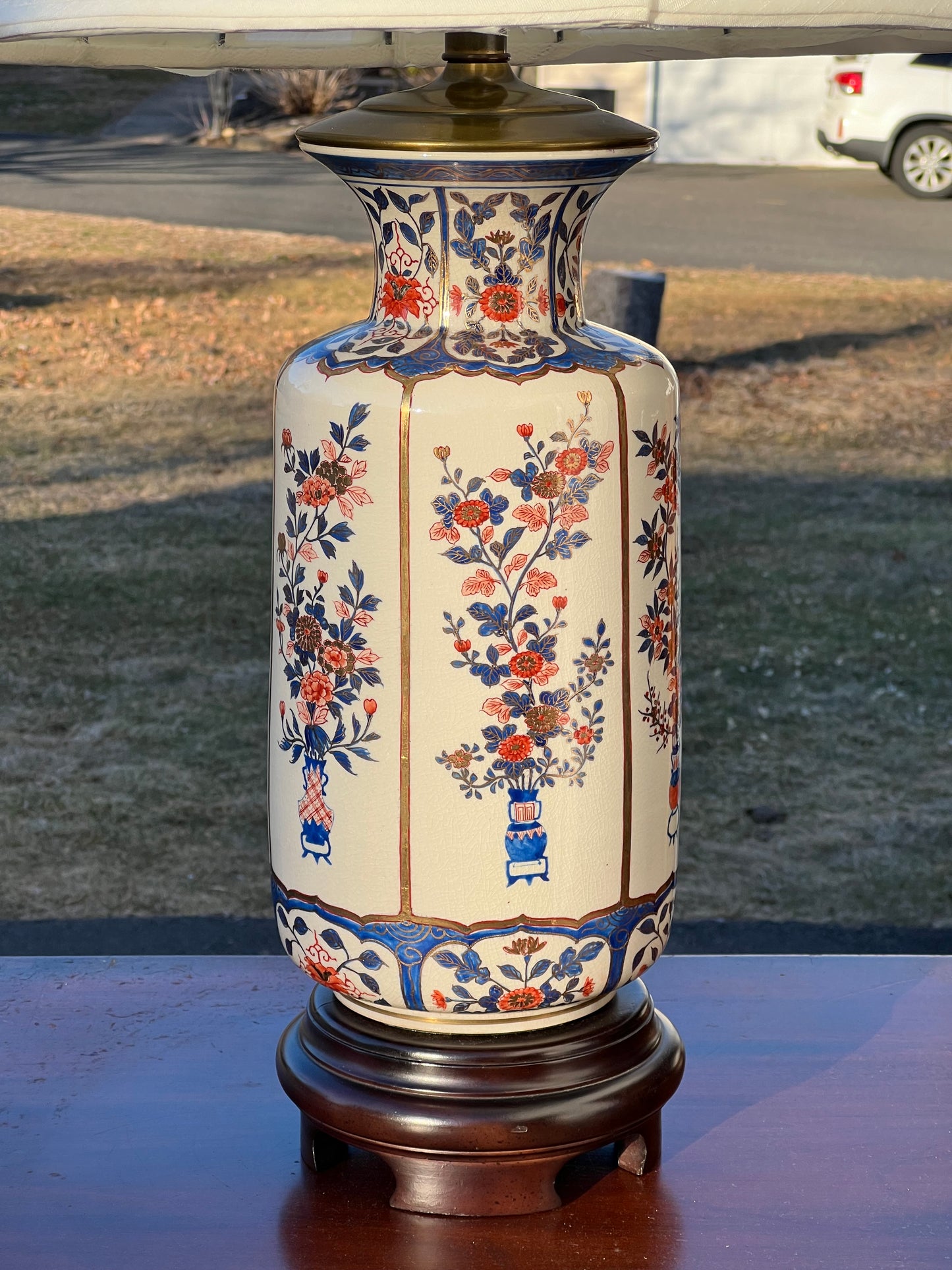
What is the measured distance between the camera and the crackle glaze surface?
94 cm

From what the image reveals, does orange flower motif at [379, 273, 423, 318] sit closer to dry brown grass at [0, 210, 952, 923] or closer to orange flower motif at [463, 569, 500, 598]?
orange flower motif at [463, 569, 500, 598]

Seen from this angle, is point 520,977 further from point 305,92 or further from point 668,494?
point 305,92

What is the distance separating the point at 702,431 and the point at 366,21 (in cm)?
432

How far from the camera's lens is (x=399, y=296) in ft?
3.27

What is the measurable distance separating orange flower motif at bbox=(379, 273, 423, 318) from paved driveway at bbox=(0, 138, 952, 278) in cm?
541

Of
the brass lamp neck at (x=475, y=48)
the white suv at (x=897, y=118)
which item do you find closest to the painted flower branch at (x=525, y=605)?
the brass lamp neck at (x=475, y=48)

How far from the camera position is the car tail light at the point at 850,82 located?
7.41 meters

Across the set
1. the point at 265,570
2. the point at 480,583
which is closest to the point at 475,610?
the point at 480,583

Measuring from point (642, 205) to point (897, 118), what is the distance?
1.24 m

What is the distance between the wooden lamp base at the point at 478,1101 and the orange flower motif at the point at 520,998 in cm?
4

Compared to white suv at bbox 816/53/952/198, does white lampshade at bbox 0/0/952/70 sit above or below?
above

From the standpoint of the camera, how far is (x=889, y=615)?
3662mm

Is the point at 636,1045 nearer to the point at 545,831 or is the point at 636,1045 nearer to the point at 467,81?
the point at 545,831

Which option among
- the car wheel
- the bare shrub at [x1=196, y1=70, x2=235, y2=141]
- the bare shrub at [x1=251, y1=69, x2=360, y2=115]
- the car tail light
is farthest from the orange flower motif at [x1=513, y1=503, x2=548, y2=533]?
the bare shrub at [x1=251, y1=69, x2=360, y2=115]
